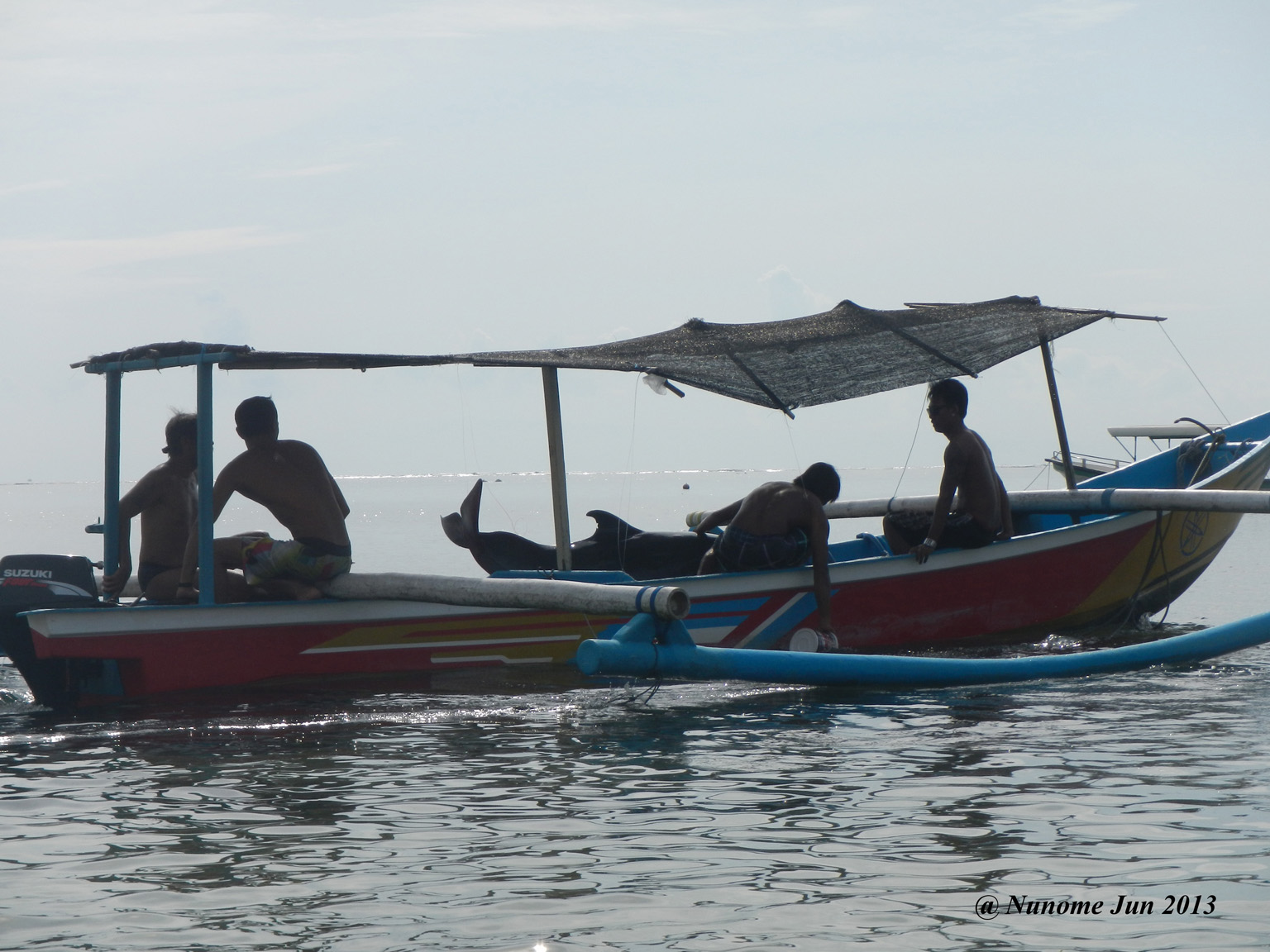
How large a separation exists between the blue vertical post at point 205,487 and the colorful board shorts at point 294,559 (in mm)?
280

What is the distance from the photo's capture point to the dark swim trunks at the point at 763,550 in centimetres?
873

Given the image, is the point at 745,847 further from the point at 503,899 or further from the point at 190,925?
the point at 190,925

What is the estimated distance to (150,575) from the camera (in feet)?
27.7

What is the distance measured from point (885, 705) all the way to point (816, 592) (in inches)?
38.8

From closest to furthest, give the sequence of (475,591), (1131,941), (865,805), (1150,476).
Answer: (1131,941)
(865,805)
(475,591)
(1150,476)

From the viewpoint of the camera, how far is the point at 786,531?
876 cm

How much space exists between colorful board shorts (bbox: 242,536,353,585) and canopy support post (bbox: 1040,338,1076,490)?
5.88 m

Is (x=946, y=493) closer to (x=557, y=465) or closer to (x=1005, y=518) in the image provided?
(x=1005, y=518)

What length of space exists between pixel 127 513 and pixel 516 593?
2996 mm

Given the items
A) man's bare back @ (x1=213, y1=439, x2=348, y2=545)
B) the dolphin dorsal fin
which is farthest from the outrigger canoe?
the dolphin dorsal fin

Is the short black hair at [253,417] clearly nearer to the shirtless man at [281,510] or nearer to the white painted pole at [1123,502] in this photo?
the shirtless man at [281,510]

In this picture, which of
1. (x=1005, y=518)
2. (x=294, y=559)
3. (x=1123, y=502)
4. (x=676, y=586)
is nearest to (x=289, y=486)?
(x=294, y=559)

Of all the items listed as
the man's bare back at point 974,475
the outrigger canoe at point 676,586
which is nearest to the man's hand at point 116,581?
the outrigger canoe at point 676,586

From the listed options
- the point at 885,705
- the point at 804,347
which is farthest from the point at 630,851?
the point at 804,347
